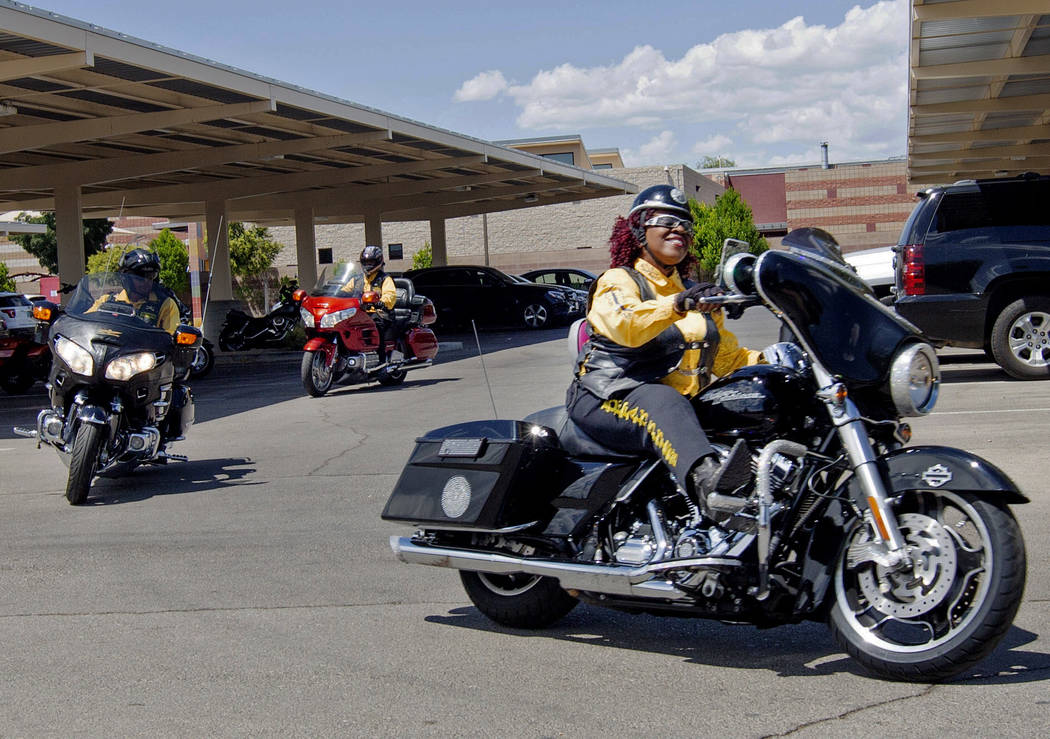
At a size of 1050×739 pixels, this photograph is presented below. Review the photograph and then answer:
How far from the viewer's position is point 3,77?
1652 cm

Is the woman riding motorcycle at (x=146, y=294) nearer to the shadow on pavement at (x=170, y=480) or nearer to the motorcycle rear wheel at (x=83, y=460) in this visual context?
the motorcycle rear wheel at (x=83, y=460)

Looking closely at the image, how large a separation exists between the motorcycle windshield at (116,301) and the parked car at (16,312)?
475 inches

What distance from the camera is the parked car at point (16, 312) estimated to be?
20.9m

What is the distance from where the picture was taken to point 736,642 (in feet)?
15.7

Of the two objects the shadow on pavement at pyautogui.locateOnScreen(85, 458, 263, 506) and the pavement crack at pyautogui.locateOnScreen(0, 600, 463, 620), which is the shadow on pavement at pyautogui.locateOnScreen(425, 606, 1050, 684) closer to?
the pavement crack at pyautogui.locateOnScreen(0, 600, 463, 620)

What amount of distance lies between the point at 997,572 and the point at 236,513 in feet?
17.7

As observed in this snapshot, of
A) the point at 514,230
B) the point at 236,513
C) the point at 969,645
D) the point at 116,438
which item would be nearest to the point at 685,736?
the point at 969,645

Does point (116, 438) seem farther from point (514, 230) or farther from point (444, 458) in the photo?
point (514, 230)

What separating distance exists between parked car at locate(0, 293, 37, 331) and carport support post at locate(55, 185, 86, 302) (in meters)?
3.41

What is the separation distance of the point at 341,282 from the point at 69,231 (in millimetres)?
13020

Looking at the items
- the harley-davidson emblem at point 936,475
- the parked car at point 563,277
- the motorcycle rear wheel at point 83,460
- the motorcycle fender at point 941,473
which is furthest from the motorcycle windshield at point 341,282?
the parked car at point 563,277

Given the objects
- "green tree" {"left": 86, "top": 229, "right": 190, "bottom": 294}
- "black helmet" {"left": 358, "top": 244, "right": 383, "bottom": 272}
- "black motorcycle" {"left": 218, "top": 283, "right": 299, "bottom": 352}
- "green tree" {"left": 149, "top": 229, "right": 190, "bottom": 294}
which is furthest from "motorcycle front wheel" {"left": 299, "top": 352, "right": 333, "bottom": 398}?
"green tree" {"left": 149, "top": 229, "right": 190, "bottom": 294}

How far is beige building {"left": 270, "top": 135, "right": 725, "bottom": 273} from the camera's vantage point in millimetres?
59406

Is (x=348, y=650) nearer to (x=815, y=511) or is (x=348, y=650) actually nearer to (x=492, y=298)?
(x=815, y=511)
